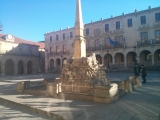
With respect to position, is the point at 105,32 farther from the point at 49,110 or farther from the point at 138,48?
the point at 49,110

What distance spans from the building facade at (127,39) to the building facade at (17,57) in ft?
54.8

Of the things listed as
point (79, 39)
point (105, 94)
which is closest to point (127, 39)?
point (79, 39)

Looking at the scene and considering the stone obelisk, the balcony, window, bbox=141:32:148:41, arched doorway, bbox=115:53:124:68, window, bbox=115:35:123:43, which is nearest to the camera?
the stone obelisk

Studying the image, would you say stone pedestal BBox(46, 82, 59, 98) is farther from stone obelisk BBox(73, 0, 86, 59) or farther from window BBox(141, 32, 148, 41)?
window BBox(141, 32, 148, 41)

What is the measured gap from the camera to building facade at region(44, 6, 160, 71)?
2458 cm

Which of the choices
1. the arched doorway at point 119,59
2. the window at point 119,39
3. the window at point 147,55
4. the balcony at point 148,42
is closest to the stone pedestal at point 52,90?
the balcony at point 148,42

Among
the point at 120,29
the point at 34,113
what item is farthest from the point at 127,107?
the point at 120,29

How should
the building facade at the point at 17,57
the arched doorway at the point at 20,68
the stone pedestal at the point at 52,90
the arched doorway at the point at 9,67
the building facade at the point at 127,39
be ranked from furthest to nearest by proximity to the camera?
the arched doorway at the point at 20,68 < the arched doorway at the point at 9,67 < the building facade at the point at 17,57 < the building facade at the point at 127,39 < the stone pedestal at the point at 52,90

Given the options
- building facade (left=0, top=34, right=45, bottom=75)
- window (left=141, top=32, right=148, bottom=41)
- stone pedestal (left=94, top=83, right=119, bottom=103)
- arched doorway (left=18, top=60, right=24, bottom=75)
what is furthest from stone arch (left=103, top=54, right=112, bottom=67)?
stone pedestal (left=94, top=83, right=119, bottom=103)

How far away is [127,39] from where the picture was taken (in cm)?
2717

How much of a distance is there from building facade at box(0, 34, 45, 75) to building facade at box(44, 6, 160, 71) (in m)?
16.7

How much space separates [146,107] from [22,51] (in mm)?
35819

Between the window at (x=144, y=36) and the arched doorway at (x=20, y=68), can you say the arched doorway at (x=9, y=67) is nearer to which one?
the arched doorway at (x=20, y=68)

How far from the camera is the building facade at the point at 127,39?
2458 cm
